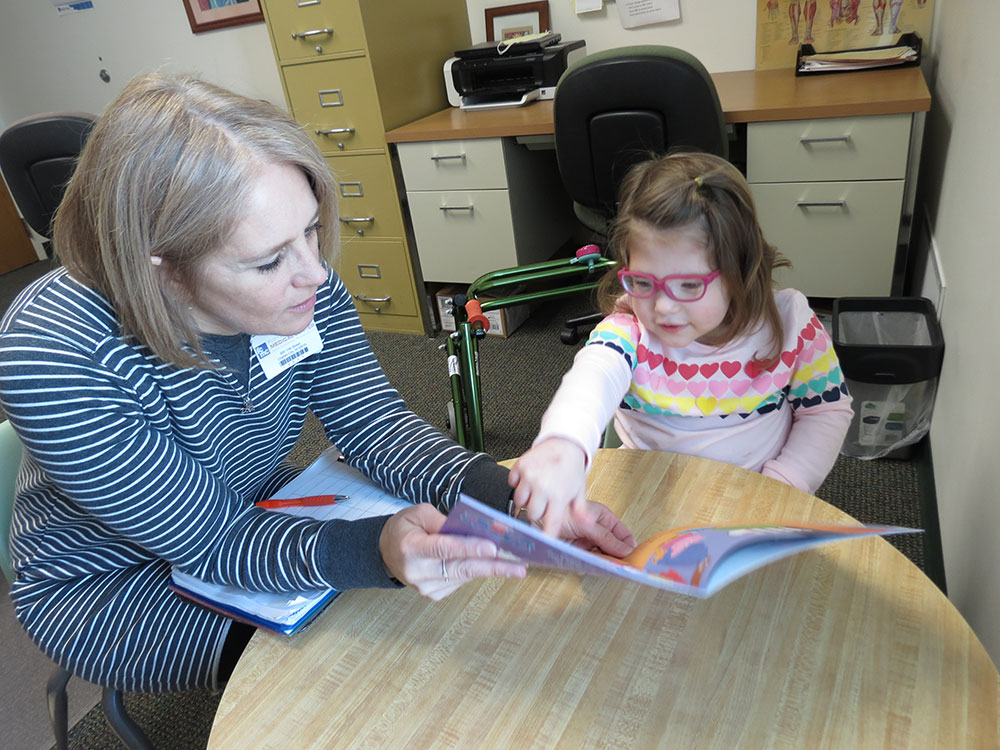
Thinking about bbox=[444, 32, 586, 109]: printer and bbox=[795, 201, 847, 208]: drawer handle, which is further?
bbox=[444, 32, 586, 109]: printer

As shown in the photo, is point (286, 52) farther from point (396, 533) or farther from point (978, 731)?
point (978, 731)

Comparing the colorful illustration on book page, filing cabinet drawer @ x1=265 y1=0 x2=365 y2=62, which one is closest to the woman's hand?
filing cabinet drawer @ x1=265 y1=0 x2=365 y2=62

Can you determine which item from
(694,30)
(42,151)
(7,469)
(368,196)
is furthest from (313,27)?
(7,469)

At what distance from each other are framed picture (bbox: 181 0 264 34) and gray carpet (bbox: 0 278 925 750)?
1.61 metres

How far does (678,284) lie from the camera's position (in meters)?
0.99

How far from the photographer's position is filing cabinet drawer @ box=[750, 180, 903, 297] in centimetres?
203

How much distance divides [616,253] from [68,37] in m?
4.07

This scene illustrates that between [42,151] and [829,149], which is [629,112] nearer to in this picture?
Result: [829,149]

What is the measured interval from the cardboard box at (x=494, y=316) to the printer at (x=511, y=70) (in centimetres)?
72

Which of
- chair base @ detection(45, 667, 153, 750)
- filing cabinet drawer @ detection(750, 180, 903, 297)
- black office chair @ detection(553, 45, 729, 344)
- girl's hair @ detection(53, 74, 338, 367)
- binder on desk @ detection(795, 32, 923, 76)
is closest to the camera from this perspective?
girl's hair @ detection(53, 74, 338, 367)

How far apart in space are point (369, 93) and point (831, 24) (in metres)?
1.59

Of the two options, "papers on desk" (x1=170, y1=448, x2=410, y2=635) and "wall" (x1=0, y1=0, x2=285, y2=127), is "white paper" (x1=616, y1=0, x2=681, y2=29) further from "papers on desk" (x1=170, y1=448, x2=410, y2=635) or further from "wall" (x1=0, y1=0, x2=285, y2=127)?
"papers on desk" (x1=170, y1=448, x2=410, y2=635)

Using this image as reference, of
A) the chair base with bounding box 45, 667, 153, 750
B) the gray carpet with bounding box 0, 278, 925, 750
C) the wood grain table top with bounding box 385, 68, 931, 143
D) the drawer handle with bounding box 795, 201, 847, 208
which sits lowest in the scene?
the gray carpet with bounding box 0, 278, 925, 750

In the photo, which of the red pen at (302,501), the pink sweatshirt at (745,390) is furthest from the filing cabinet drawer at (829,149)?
the red pen at (302,501)
